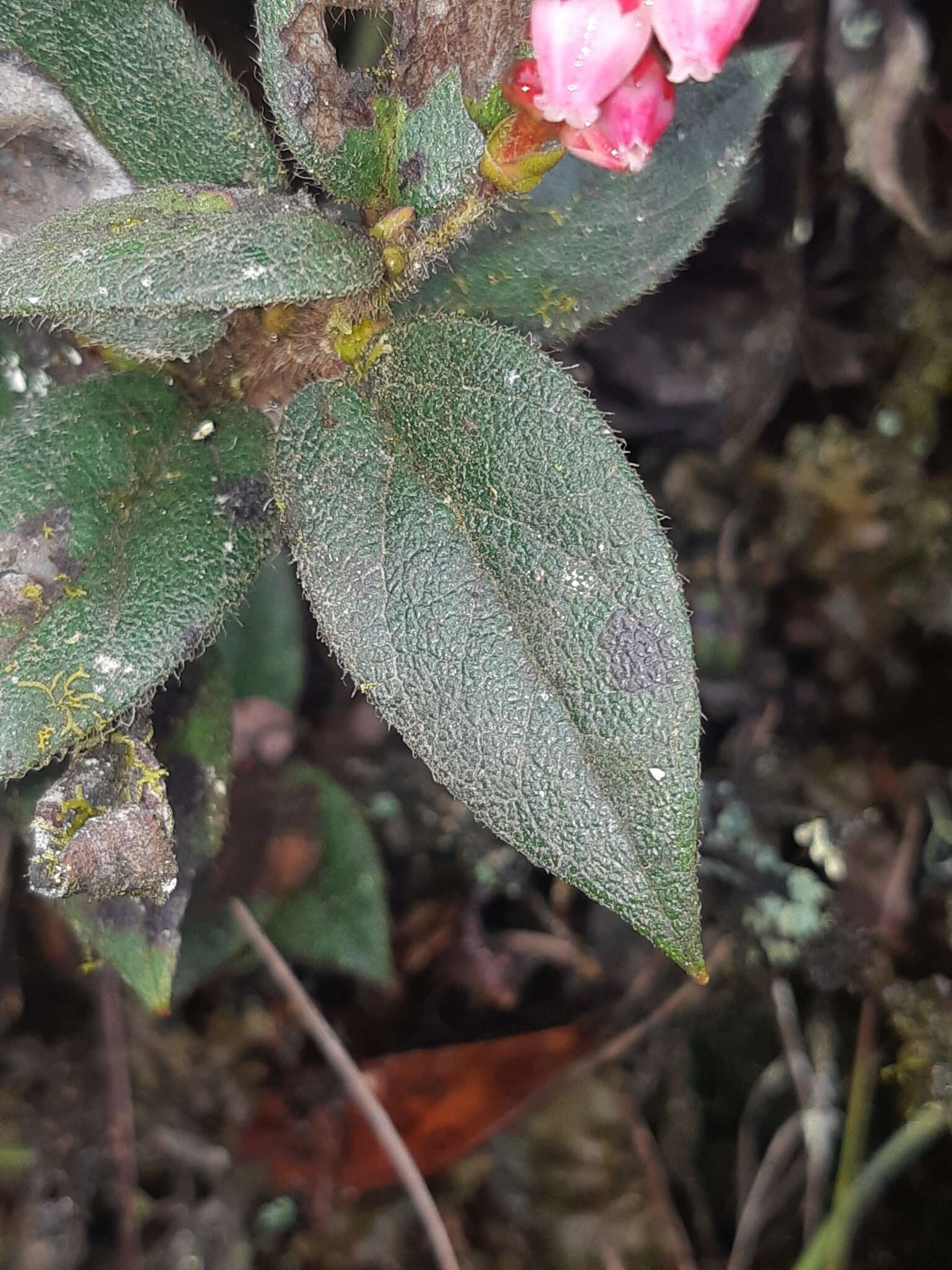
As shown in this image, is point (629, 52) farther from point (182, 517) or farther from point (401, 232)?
point (182, 517)

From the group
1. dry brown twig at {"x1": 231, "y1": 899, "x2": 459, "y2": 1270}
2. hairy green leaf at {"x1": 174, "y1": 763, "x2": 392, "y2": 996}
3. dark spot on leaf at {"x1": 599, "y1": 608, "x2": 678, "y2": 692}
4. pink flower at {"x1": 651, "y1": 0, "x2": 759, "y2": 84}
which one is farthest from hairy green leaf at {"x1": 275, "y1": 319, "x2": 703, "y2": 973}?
dry brown twig at {"x1": 231, "y1": 899, "x2": 459, "y2": 1270}

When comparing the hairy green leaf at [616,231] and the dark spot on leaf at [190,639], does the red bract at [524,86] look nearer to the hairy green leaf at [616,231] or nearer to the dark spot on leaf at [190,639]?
the hairy green leaf at [616,231]

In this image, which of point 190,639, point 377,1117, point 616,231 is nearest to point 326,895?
point 377,1117

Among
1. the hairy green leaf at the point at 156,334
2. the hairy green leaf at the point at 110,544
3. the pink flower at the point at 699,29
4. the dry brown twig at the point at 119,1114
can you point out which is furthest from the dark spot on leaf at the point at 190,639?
the dry brown twig at the point at 119,1114

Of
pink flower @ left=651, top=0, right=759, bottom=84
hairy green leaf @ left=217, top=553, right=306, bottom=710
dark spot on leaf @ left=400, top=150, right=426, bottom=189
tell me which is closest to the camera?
pink flower @ left=651, top=0, right=759, bottom=84

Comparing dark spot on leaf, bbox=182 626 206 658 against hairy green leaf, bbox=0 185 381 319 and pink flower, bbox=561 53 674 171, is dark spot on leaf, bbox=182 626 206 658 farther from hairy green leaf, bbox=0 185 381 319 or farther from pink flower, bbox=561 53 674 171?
pink flower, bbox=561 53 674 171

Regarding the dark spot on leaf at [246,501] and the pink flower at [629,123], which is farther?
the dark spot on leaf at [246,501]

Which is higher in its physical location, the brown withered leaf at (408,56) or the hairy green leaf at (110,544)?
the brown withered leaf at (408,56)
